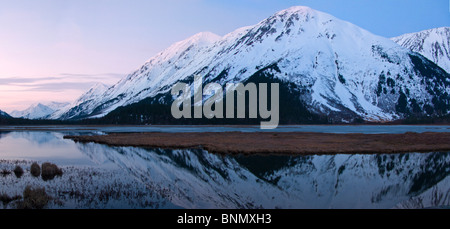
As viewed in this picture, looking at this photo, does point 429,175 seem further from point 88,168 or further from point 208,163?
point 88,168

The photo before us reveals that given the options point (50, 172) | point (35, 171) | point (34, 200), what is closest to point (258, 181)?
point (34, 200)

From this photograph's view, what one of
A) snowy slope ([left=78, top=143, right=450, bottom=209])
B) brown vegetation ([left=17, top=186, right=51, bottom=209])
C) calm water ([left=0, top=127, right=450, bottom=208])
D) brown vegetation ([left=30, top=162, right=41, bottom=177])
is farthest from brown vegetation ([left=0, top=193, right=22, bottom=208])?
brown vegetation ([left=30, top=162, right=41, bottom=177])

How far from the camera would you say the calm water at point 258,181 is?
26734 mm

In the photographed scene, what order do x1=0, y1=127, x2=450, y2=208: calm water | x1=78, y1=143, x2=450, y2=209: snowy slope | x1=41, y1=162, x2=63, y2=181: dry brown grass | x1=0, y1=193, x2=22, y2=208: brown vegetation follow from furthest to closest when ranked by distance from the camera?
x1=41, y1=162, x2=63, y2=181: dry brown grass
x1=78, y1=143, x2=450, y2=209: snowy slope
x1=0, y1=127, x2=450, y2=208: calm water
x1=0, y1=193, x2=22, y2=208: brown vegetation

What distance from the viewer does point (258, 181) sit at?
116 feet

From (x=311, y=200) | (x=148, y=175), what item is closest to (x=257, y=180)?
(x=311, y=200)

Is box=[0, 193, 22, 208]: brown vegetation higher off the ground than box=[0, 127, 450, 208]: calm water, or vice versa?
box=[0, 193, 22, 208]: brown vegetation

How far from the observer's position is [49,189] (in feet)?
96.6

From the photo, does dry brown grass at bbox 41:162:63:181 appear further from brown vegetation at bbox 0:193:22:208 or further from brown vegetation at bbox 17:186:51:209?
brown vegetation at bbox 17:186:51:209

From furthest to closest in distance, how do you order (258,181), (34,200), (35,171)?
(35,171) → (258,181) → (34,200)

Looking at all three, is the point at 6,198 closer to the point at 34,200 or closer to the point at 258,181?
the point at 34,200

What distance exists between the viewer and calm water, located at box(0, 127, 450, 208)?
87.7ft

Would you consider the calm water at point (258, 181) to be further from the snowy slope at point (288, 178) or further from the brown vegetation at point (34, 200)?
the brown vegetation at point (34, 200)

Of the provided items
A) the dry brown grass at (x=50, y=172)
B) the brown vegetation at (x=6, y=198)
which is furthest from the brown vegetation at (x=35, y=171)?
the brown vegetation at (x=6, y=198)
